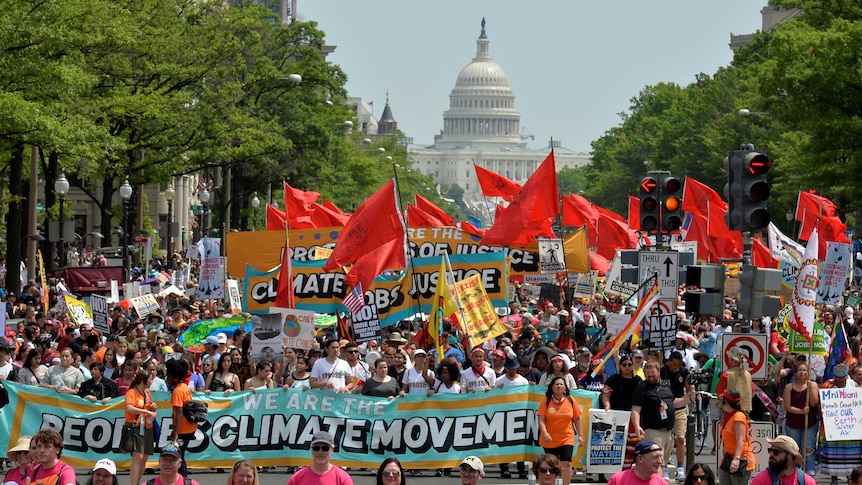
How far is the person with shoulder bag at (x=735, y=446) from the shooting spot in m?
13.9

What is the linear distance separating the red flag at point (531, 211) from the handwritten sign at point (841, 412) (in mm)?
9607

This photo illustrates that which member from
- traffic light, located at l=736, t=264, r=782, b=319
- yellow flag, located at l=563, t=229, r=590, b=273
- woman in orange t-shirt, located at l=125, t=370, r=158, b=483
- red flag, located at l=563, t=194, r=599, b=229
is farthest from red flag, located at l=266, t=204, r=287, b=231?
traffic light, located at l=736, t=264, r=782, b=319

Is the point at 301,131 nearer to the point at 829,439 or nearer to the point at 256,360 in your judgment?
the point at 256,360

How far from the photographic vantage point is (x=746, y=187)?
16.3m

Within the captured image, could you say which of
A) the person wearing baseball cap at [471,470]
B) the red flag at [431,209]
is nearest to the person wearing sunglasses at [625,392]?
the person wearing baseball cap at [471,470]

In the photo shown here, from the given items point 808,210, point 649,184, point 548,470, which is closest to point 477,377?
point 649,184

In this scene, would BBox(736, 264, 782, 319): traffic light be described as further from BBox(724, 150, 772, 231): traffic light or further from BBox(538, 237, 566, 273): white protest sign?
BBox(538, 237, 566, 273): white protest sign

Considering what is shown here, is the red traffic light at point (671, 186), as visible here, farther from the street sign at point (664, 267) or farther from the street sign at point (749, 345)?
the street sign at point (749, 345)

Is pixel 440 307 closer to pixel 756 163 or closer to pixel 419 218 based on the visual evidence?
pixel 756 163

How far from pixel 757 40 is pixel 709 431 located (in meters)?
62.7

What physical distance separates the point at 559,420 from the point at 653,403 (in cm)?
111

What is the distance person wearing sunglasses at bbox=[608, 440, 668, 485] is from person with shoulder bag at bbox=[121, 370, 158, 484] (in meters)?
6.09

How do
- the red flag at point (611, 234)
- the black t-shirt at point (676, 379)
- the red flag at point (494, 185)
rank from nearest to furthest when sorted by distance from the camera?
the black t-shirt at point (676, 379) → the red flag at point (494, 185) → the red flag at point (611, 234)

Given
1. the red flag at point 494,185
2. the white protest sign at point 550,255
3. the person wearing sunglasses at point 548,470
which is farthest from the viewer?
the red flag at point 494,185
